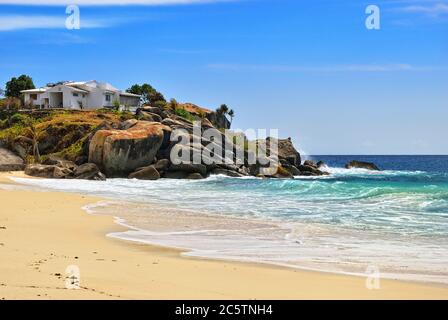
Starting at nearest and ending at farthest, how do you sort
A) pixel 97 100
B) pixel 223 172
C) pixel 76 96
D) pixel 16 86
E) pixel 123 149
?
pixel 123 149 < pixel 223 172 < pixel 76 96 < pixel 97 100 < pixel 16 86

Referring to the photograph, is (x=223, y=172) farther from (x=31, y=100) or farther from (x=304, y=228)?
(x=31, y=100)

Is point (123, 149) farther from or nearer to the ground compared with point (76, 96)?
nearer to the ground

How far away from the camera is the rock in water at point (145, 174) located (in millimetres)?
46188

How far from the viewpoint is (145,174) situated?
46.2 metres

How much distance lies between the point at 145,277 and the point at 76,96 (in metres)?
71.9

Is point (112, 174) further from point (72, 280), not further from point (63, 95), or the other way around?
point (72, 280)

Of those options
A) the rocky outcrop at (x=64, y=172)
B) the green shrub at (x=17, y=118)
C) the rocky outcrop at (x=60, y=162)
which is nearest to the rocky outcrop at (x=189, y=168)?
the rocky outcrop at (x=64, y=172)

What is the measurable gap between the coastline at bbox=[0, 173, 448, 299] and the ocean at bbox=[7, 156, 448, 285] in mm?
934

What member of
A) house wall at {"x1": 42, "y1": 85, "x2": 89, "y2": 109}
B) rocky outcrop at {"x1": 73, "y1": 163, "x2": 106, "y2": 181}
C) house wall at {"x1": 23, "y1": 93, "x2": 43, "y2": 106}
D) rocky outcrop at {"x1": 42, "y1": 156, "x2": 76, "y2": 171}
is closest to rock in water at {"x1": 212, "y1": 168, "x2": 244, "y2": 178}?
rocky outcrop at {"x1": 73, "y1": 163, "x2": 106, "y2": 181}

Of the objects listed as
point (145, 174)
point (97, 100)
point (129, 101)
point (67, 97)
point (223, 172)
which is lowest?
point (223, 172)

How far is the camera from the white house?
253ft

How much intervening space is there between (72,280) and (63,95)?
7204 cm

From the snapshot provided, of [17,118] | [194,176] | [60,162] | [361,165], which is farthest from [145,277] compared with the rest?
[361,165]
